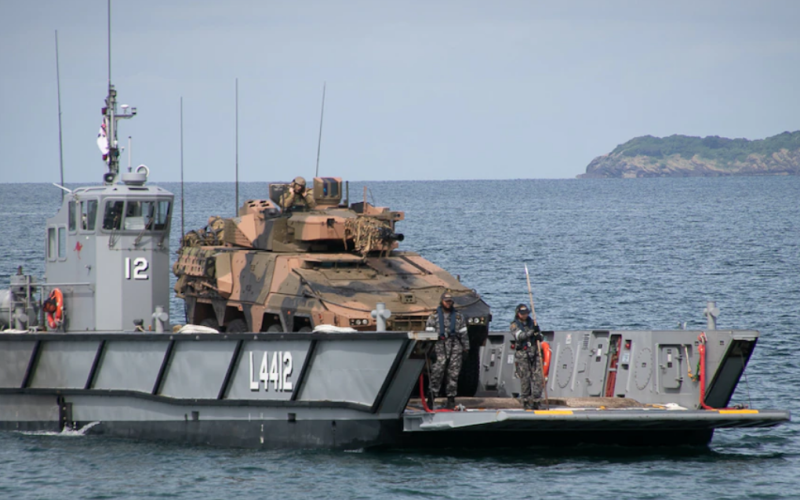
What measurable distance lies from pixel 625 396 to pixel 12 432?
9.18m

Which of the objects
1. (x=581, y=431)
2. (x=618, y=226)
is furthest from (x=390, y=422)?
(x=618, y=226)

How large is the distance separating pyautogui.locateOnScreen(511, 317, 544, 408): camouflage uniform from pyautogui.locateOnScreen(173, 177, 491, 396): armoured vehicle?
4.09 feet

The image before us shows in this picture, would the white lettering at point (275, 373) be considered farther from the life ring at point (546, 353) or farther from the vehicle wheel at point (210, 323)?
the life ring at point (546, 353)

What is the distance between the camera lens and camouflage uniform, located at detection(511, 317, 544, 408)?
16578 mm

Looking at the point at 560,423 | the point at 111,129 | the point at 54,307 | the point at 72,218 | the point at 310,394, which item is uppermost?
the point at 111,129

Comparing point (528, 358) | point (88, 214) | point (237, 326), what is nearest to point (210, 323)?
point (237, 326)

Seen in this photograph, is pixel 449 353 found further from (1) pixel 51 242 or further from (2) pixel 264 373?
(1) pixel 51 242

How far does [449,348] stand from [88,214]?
6413mm

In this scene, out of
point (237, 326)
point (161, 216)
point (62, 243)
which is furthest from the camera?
point (62, 243)

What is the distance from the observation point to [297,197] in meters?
20.1

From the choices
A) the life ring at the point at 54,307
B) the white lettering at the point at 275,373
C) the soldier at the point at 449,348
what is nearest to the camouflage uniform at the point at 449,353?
the soldier at the point at 449,348

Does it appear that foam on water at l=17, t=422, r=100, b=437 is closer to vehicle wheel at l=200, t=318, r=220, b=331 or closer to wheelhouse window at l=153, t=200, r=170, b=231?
vehicle wheel at l=200, t=318, r=220, b=331

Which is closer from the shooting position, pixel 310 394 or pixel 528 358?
pixel 310 394

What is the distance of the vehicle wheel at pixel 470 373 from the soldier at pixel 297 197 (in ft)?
12.8
